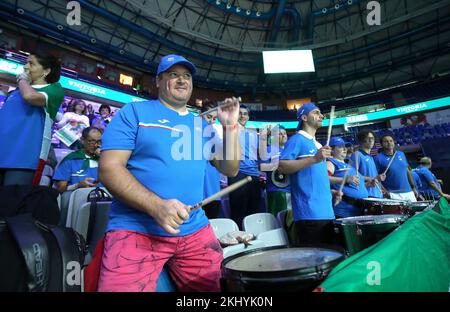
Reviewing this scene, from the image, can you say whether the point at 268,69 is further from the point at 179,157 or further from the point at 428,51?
the point at 179,157

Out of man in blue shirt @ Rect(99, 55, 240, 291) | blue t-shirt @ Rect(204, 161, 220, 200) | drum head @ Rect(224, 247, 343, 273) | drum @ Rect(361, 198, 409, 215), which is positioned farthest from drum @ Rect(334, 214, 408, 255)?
blue t-shirt @ Rect(204, 161, 220, 200)

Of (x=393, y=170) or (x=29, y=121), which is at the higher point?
(x=29, y=121)

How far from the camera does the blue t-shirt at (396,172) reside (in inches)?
159

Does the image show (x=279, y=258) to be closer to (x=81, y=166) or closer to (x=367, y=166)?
(x=81, y=166)

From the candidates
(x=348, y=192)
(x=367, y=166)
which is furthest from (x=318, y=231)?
(x=367, y=166)

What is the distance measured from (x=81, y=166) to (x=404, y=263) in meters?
2.86

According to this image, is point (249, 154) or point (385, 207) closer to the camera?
point (385, 207)

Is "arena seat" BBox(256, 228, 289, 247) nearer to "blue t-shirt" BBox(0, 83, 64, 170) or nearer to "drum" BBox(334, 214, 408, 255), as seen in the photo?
"drum" BBox(334, 214, 408, 255)

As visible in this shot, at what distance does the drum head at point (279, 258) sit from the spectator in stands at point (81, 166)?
76.9 inches

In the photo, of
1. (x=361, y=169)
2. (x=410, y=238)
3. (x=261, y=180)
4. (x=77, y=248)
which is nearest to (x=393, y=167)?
(x=361, y=169)

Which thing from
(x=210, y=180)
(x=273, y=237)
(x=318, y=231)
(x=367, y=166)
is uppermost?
(x=367, y=166)

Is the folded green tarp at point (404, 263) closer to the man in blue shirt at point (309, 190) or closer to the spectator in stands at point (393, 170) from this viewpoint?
the man in blue shirt at point (309, 190)

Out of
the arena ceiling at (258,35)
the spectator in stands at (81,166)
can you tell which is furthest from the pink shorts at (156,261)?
the arena ceiling at (258,35)

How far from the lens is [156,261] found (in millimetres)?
1049
